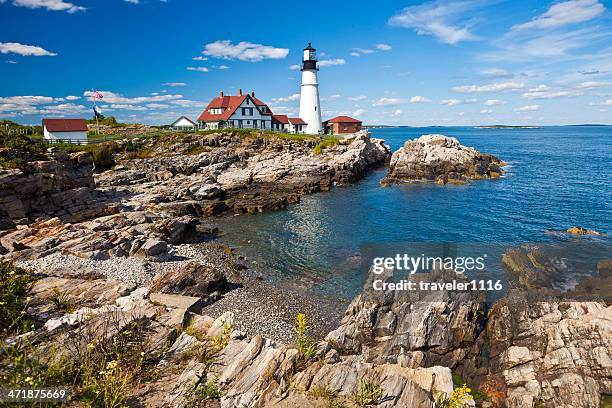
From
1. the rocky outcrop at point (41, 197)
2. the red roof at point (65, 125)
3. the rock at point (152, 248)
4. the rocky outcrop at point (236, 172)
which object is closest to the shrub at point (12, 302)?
the rock at point (152, 248)

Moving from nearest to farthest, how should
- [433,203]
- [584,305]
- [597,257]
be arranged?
[584,305] → [597,257] → [433,203]

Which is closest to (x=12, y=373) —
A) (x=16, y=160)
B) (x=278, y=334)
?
(x=278, y=334)

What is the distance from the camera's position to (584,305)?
636 inches

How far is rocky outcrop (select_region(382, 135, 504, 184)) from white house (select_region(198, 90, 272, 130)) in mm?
35010

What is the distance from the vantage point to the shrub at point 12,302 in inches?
364

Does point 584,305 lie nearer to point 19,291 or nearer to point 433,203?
point 19,291

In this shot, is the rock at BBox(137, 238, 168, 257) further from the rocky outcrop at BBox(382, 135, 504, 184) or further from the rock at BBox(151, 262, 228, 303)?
the rocky outcrop at BBox(382, 135, 504, 184)

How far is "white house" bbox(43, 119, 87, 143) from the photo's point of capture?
5508 cm

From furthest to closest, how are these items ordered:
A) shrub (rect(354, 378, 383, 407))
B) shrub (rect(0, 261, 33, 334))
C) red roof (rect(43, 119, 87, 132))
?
1. red roof (rect(43, 119, 87, 132))
2. shrub (rect(0, 261, 33, 334))
3. shrub (rect(354, 378, 383, 407))

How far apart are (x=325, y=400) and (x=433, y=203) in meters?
38.7

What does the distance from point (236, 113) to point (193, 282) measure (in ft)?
207

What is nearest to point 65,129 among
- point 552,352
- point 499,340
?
point 499,340

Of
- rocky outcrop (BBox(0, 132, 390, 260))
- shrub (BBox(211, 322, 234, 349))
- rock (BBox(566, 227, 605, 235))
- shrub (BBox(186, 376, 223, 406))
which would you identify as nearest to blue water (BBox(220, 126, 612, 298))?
rock (BBox(566, 227, 605, 235))

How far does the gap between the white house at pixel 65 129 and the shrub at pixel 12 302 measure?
5255 centimetres
